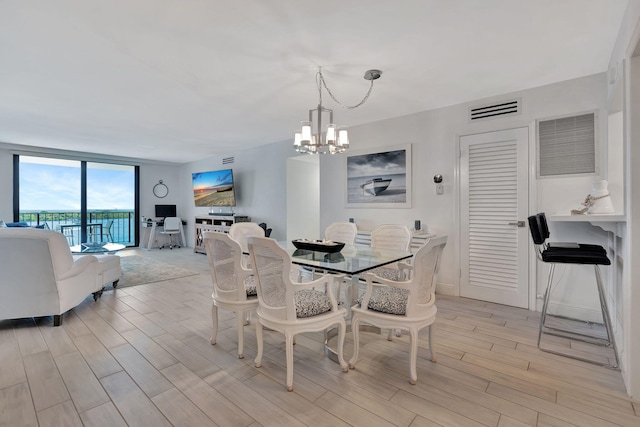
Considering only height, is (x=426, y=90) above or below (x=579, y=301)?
above

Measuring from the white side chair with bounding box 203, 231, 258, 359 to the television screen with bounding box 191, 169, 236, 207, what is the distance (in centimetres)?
476

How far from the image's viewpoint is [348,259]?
252 centimetres

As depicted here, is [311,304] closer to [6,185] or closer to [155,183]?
[6,185]

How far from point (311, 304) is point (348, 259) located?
2.02ft

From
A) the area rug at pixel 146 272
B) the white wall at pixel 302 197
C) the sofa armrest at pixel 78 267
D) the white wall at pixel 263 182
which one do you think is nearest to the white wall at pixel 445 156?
the white wall at pixel 302 197

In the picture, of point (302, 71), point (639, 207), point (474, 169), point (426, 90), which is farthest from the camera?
point (474, 169)

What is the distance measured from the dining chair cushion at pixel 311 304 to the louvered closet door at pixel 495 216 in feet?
7.96

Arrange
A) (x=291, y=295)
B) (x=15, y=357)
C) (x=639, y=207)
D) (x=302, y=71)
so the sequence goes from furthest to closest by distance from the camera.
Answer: (x=302, y=71) < (x=15, y=357) < (x=291, y=295) < (x=639, y=207)

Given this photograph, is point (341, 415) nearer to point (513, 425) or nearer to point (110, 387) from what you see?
point (513, 425)

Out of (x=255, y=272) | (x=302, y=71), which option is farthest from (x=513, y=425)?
(x=302, y=71)

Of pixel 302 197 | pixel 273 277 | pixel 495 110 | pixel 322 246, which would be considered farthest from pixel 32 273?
pixel 495 110

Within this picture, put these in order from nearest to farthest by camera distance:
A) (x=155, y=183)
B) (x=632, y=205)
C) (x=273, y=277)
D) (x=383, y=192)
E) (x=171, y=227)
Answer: (x=632, y=205)
(x=273, y=277)
(x=383, y=192)
(x=171, y=227)
(x=155, y=183)

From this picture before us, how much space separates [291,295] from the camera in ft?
6.26

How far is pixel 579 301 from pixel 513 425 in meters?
2.19
